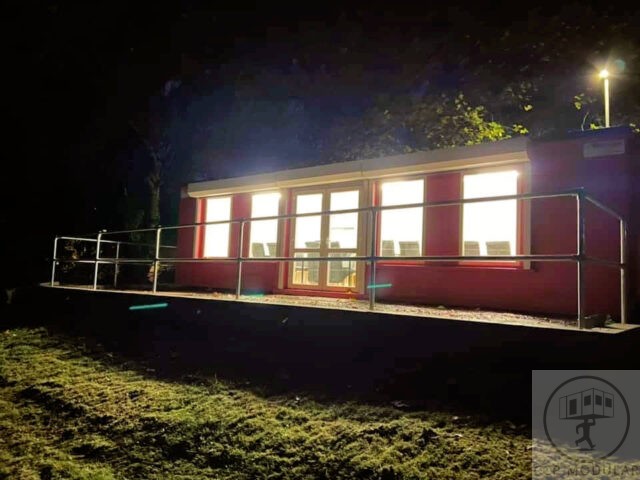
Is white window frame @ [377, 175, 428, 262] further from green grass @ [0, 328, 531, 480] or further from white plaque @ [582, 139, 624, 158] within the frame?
green grass @ [0, 328, 531, 480]

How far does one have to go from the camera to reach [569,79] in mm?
14094

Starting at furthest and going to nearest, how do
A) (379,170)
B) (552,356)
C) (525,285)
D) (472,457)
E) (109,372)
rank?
(379,170), (525,285), (109,372), (552,356), (472,457)

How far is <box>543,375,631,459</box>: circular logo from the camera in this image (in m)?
2.68

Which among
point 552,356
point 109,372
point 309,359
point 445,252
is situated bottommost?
point 109,372

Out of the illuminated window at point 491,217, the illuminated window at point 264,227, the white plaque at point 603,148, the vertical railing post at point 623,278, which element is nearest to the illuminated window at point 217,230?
the illuminated window at point 264,227

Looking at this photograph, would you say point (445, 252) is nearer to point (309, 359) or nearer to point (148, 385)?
point (309, 359)

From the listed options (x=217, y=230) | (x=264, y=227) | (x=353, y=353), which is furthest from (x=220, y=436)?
(x=217, y=230)

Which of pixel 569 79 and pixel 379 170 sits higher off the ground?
pixel 569 79

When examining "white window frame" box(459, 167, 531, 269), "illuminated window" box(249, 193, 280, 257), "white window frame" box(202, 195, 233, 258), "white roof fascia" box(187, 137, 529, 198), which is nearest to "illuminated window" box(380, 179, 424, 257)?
"white roof fascia" box(187, 137, 529, 198)

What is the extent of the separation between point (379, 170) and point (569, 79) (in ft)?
35.8

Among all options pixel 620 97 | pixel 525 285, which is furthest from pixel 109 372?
pixel 620 97

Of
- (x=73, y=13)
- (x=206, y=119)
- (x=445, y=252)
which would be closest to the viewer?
(x=445, y=252)

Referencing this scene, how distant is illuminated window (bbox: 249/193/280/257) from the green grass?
3.56m

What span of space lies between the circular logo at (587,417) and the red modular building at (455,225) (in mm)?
1495
